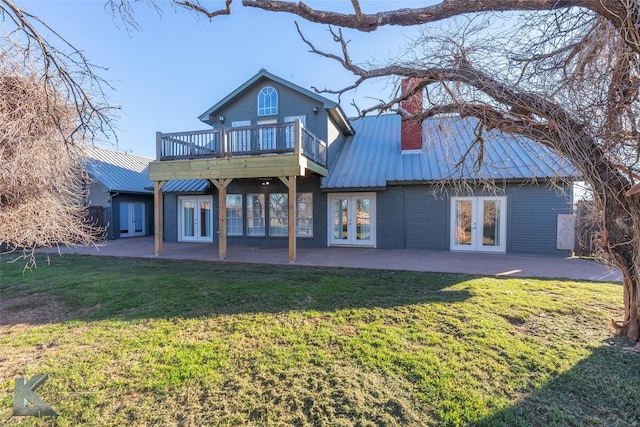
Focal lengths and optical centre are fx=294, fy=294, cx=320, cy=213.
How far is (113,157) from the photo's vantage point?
18.3 meters

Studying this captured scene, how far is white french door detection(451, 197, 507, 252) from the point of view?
10.5 meters

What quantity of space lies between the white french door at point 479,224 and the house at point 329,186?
34 mm

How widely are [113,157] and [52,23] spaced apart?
1774cm

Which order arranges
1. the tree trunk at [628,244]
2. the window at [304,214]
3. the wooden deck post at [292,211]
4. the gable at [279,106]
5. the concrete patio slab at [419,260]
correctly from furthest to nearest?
the gable at [279,106] → the window at [304,214] → the wooden deck post at [292,211] → the concrete patio slab at [419,260] → the tree trunk at [628,244]

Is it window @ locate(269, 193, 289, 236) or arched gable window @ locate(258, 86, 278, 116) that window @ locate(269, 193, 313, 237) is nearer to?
window @ locate(269, 193, 289, 236)

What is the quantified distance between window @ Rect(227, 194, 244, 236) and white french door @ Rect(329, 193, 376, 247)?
4132 mm

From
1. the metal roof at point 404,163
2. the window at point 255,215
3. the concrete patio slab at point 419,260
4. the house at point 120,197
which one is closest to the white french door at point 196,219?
the window at point 255,215

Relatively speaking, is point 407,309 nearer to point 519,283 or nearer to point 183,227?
point 519,283

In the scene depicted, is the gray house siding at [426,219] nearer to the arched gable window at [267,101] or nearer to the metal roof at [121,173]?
the arched gable window at [267,101]

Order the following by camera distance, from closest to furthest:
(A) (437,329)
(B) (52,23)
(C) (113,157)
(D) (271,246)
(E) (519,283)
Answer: (B) (52,23) < (A) (437,329) < (E) (519,283) < (D) (271,246) < (C) (113,157)

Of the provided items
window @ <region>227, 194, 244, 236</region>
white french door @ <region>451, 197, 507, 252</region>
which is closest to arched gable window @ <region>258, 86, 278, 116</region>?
window @ <region>227, 194, 244, 236</region>

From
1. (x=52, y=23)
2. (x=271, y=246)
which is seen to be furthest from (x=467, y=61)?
(x=271, y=246)

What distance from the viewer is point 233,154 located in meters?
9.38

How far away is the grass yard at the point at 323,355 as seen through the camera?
2.47 metres
